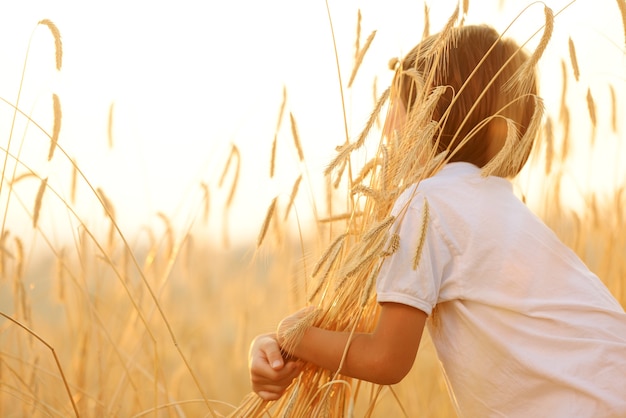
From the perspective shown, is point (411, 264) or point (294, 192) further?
point (294, 192)

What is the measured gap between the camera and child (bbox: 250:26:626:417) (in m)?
1.13

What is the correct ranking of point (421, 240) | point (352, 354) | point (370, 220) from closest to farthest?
point (421, 240), point (352, 354), point (370, 220)

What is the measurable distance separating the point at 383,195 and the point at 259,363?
1.08ft

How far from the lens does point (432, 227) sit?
118 cm

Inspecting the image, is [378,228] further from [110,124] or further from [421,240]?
[110,124]

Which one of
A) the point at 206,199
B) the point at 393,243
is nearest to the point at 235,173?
the point at 206,199

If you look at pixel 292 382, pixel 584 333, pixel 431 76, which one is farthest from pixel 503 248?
pixel 292 382

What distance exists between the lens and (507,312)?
1.19 m

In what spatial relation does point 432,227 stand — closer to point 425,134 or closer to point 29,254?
point 425,134

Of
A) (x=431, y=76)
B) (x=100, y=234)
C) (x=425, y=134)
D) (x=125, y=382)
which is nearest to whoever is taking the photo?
(x=425, y=134)

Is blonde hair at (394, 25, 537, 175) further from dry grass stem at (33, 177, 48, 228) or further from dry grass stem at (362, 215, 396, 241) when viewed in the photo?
dry grass stem at (33, 177, 48, 228)

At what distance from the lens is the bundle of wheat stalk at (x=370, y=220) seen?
1.10 meters

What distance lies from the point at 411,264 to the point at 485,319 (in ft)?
0.56

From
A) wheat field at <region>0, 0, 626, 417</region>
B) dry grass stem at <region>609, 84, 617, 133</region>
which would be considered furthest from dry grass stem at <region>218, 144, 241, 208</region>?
dry grass stem at <region>609, 84, 617, 133</region>
